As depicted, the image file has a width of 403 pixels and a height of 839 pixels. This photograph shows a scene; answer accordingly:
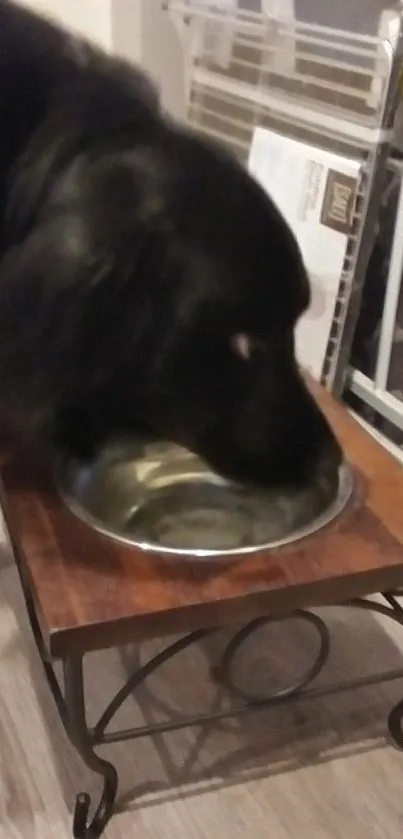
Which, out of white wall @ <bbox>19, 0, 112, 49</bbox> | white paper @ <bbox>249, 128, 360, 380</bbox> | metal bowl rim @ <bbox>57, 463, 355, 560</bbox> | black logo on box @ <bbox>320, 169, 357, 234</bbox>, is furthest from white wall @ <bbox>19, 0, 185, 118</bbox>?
metal bowl rim @ <bbox>57, 463, 355, 560</bbox>

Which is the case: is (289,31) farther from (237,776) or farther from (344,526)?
(237,776)

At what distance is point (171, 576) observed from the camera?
3.06 ft

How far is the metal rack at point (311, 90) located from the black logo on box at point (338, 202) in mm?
16

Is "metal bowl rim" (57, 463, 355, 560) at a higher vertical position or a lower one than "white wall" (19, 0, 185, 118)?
lower

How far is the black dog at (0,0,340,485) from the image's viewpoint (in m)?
0.92

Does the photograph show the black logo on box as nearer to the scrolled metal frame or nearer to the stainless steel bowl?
the stainless steel bowl

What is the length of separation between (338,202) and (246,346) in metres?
0.77

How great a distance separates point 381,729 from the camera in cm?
121

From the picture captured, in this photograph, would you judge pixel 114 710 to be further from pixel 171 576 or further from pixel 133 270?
pixel 133 270

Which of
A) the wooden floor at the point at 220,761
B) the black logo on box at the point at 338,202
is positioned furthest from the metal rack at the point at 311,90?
the wooden floor at the point at 220,761

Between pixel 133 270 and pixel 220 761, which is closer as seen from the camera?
pixel 133 270

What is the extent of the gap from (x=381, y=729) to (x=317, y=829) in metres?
0.19

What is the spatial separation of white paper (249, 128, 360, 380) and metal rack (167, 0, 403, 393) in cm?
2

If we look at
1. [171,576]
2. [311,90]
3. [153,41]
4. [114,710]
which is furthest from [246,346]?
[153,41]
